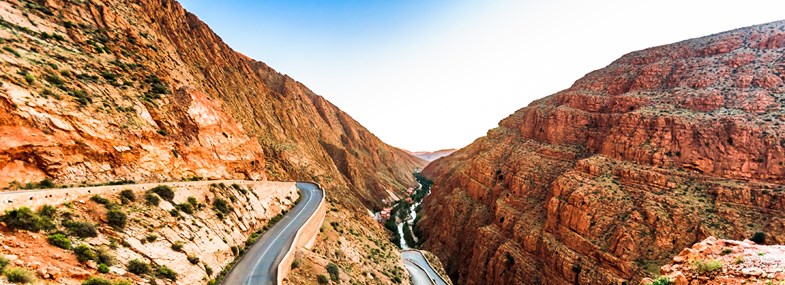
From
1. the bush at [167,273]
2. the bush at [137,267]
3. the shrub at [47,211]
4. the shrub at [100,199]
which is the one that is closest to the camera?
the shrub at [47,211]

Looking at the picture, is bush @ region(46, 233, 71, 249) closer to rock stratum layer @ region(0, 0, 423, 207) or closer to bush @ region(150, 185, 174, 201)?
rock stratum layer @ region(0, 0, 423, 207)

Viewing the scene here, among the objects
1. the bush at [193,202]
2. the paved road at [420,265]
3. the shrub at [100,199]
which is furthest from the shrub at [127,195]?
the paved road at [420,265]

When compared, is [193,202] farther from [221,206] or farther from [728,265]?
[728,265]

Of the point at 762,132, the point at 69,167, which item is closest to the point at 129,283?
the point at 69,167

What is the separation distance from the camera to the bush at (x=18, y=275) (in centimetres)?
803

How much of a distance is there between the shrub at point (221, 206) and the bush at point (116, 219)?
6.94 metres

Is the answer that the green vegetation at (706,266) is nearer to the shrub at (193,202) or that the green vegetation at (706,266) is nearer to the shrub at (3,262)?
the shrub at (3,262)

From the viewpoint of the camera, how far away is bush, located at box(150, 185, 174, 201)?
1693 centimetres

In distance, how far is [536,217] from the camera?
44.3 meters

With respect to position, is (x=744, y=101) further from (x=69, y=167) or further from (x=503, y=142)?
(x=69, y=167)

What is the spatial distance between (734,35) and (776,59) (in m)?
9.88

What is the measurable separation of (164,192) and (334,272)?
37.0 feet

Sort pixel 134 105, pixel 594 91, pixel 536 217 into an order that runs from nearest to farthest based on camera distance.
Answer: pixel 134 105 → pixel 536 217 → pixel 594 91

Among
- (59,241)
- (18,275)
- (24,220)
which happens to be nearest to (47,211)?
(24,220)
